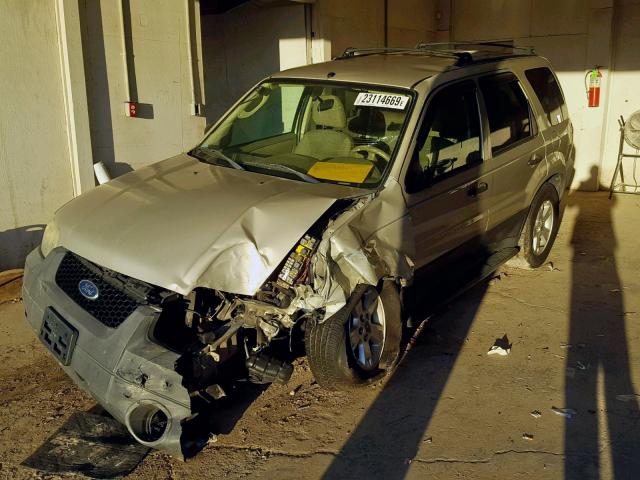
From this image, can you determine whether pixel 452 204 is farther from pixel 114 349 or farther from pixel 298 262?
pixel 114 349

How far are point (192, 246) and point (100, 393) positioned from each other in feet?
2.87

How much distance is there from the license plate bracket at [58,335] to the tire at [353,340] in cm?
129

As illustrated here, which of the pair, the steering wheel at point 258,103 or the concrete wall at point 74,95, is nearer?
the steering wheel at point 258,103

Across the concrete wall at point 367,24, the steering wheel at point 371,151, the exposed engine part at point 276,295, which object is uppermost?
the concrete wall at point 367,24

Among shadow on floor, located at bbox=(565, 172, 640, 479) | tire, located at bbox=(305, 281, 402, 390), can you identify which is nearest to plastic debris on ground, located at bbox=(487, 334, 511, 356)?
shadow on floor, located at bbox=(565, 172, 640, 479)

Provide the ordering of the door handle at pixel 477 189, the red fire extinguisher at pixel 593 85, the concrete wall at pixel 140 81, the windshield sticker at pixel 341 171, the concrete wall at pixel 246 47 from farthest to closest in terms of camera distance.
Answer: the red fire extinguisher at pixel 593 85 → the concrete wall at pixel 246 47 → the concrete wall at pixel 140 81 → the door handle at pixel 477 189 → the windshield sticker at pixel 341 171

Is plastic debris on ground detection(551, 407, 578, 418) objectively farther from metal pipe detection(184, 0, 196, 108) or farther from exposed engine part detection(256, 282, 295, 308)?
metal pipe detection(184, 0, 196, 108)

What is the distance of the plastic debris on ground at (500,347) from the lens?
182 inches

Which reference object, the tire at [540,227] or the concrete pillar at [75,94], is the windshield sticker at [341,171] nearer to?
the tire at [540,227]

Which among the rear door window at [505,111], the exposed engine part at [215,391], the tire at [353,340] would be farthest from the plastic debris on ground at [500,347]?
the exposed engine part at [215,391]

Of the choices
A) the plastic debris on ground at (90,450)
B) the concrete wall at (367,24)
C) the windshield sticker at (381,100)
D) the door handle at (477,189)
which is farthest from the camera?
the concrete wall at (367,24)

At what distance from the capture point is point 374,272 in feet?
11.8

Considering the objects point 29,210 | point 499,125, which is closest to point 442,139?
point 499,125

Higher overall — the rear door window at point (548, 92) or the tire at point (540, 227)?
the rear door window at point (548, 92)
